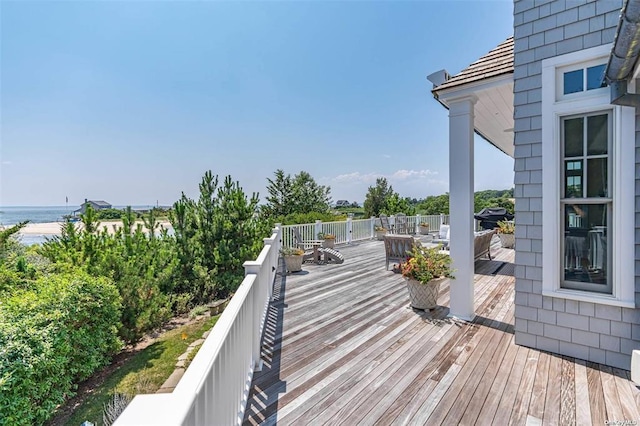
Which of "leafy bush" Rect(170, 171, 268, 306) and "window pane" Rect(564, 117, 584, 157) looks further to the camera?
"leafy bush" Rect(170, 171, 268, 306)

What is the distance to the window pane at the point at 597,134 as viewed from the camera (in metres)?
2.93

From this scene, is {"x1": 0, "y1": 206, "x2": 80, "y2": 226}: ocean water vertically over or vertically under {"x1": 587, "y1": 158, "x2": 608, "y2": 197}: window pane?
under

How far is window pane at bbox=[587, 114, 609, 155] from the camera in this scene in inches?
115

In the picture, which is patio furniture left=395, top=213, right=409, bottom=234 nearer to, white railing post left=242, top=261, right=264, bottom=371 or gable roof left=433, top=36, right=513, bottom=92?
gable roof left=433, top=36, right=513, bottom=92

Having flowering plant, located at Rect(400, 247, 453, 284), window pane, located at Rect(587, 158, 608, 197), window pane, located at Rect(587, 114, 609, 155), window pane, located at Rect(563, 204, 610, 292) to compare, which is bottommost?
flowering plant, located at Rect(400, 247, 453, 284)

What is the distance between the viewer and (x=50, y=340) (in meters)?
3.17

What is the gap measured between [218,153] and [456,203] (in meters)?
22.6

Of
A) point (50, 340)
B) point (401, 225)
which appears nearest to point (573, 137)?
point (50, 340)

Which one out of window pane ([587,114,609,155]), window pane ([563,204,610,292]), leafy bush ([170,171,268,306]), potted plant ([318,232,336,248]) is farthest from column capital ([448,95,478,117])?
potted plant ([318,232,336,248])

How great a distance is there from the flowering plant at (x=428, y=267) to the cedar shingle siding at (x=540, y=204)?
3.28 feet

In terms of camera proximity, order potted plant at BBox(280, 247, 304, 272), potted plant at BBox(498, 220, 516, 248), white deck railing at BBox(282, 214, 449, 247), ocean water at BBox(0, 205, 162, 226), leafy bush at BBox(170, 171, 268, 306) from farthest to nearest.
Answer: white deck railing at BBox(282, 214, 449, 247)
potted plant at BBox(498, 220, 516, 248)
leafy bush at BBox(170, 171, 268, 306)
potted plant at BBox(280, 247, 304, 272)
ocean water at BBox(0, 205, 162, 226)

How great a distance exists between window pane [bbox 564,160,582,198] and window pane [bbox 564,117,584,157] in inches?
3.9

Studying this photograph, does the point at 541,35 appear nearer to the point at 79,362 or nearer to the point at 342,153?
the point at 79,362

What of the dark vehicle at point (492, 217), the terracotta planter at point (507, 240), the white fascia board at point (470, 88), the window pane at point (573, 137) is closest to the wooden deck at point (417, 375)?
the window pane at point (573, 137)
